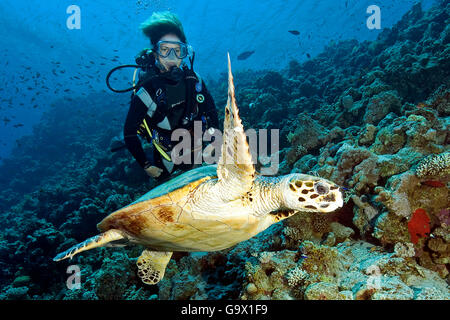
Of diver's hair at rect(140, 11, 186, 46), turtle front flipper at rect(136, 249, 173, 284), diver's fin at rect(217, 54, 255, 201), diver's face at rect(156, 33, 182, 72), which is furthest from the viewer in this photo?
diver's hair at rect(140, 11, 186, 46)

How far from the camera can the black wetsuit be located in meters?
3.38

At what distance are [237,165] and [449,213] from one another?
2110 mm

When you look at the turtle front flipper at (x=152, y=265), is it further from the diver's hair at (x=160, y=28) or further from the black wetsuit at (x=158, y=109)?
the diver's hair at (x=160, y=28)

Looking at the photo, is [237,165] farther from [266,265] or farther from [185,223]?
[266,265]

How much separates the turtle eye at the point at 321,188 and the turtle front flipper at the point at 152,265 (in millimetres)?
2292

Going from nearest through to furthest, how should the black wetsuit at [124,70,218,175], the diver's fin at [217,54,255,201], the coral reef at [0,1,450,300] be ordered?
the diver's fin at [217,54,255,201]
the coral reef at [0,1,450,300]
the black wetsuit at [124,70,218,175]

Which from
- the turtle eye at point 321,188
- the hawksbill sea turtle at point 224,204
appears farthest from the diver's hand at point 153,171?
the turtle eye at point 321,188

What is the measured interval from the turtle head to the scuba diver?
2540mm

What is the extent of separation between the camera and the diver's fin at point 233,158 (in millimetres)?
1237

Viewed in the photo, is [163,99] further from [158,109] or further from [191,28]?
[191,28]

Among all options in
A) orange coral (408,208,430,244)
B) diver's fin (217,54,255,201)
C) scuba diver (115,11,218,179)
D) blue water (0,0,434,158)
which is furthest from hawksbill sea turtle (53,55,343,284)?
blue water (0,0,434,158)

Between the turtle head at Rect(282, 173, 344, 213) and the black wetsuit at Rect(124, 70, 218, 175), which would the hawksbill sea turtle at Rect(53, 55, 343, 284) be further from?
the black wetsuit at Rect(124, 70, 218, 175)

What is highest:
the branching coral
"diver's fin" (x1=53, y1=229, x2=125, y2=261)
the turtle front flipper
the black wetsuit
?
the black wetsuit

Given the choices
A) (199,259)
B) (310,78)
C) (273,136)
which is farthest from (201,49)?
(199,259)
